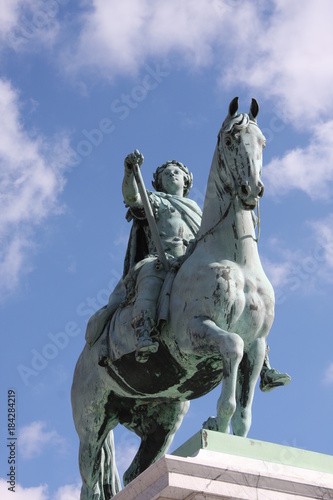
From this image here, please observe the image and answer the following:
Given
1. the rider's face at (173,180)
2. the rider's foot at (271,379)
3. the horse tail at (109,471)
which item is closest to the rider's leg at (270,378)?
the rider's foot at (271,379)

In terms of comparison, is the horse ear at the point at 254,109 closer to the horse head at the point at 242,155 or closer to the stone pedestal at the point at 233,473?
the horse head at the point at 242,155

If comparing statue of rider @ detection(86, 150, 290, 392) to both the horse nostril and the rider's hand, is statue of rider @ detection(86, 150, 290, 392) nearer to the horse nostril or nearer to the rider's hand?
the rider's hand

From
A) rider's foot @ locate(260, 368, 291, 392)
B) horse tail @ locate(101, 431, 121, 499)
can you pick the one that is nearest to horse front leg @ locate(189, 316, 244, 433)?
rider's foot @ locate(260, 368, 291, 392)

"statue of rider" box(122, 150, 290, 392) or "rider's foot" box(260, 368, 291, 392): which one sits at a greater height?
"statue of rider" box(122, 150, 290, 392)

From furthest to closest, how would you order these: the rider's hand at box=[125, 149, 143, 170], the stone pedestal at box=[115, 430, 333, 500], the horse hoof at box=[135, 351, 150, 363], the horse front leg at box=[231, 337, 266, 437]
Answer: the rider's hand at box=[125, 149, 143, 170], the horse hoof at box=[135, 351, 150, 363], the horse front leg at box=[231, 337, 266, 437], the stone pedestal at box=[115, 430, 333, 500]

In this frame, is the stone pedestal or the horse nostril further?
the horse nostril

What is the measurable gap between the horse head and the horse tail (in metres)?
3.05

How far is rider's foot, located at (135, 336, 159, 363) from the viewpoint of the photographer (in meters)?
10.1

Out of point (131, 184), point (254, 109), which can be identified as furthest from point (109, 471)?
point (254, 109)

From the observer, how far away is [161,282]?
416 inches

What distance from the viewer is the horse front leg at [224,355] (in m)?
9.25

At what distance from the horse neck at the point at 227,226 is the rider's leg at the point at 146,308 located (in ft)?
2.04

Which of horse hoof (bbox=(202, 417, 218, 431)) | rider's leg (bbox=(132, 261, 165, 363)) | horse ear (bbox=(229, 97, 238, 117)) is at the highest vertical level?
horse ear (bbox=(229, 97, 238, 117))

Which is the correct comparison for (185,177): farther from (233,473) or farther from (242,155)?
(233,473)
